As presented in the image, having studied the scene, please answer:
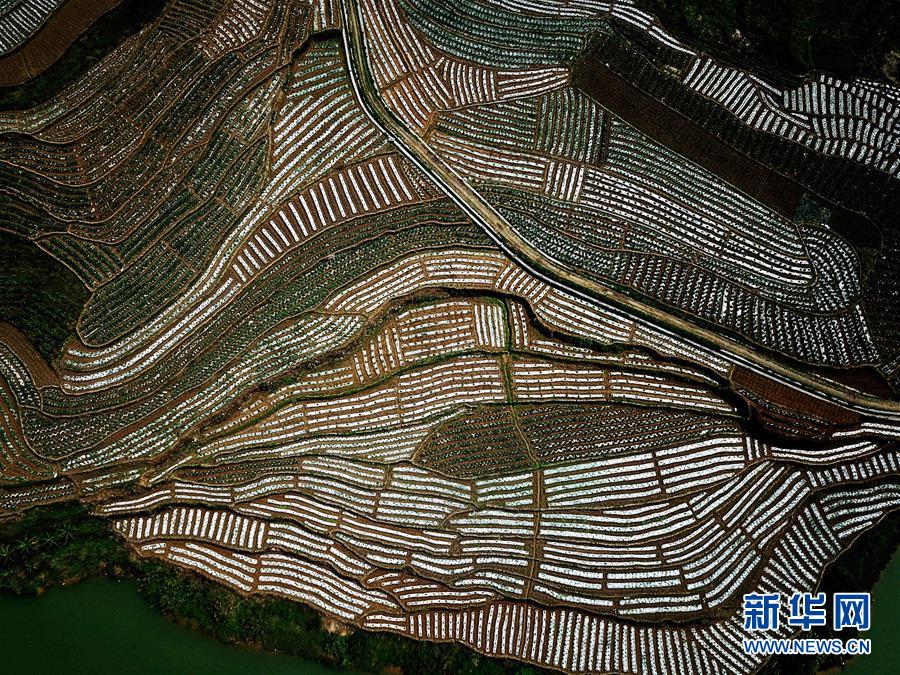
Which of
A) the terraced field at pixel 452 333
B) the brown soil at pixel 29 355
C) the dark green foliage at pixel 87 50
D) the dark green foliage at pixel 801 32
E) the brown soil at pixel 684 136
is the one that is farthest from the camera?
the dark green foliage at pixel 801 32

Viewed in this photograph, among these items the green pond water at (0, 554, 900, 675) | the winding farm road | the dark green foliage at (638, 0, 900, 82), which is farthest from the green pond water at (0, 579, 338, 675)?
the dark green foliage at (638, 0, 900, 82)

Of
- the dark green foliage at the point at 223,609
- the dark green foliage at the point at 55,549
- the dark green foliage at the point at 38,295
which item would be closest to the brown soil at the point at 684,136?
the dark green foliage at the point at 223,609

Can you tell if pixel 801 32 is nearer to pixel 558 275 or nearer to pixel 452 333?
pixel 558 275

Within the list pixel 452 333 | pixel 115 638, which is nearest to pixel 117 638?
pixel 115 638

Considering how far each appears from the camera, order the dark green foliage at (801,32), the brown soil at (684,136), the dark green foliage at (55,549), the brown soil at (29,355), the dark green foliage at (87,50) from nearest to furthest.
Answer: the dark green foliage at (55,549) < the brown soil at (29,355) < the dark green foliage at (87,50) < the brown soil at (684,136) < the dark green foliage at (801,32)

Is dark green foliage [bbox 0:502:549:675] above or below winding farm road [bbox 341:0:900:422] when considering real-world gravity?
Result: below

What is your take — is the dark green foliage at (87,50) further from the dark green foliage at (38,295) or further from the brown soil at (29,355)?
the brown soil at (29,355)

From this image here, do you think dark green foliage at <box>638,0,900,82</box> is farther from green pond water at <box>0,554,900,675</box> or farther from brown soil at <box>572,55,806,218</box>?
green pond water at <box>0,554,900,675</box>
